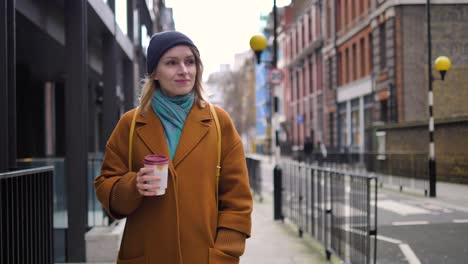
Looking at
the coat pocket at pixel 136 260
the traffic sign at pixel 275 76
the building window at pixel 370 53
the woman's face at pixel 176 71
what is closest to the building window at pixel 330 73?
the building window at pixel 370 53

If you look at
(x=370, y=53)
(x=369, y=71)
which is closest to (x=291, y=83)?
(x=369, y=71)

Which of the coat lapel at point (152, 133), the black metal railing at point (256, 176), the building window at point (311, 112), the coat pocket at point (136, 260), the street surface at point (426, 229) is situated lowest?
the street surface at point (426, 229)

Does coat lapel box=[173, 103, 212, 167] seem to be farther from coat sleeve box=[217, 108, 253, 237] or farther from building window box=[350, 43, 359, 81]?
building window box=[350, 43, 359, 81]

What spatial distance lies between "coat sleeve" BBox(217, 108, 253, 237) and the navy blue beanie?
43cm

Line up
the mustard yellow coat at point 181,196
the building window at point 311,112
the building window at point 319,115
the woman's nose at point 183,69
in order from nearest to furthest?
the mustard yellow coat at point 181,196 → the woman's nose at point 183,69 → the building window at point 319,115 → the building window at point 311,112

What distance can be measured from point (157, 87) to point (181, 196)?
584mm

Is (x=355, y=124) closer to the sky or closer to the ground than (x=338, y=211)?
closer to the sky

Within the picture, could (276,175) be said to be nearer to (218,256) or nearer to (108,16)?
(108,16)

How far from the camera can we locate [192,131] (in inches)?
98.0

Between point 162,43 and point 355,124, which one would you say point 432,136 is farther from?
point 355,124

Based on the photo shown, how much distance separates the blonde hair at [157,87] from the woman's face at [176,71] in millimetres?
59

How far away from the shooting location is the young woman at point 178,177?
2430 mm

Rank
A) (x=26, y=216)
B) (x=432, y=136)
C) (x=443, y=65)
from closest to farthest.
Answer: (x=26, y=216) < (x=443, y=65) < (x=432, y=136)

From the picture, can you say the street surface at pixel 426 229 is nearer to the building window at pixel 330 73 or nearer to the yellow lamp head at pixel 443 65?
the yellow lamp head at pixel 443 65
